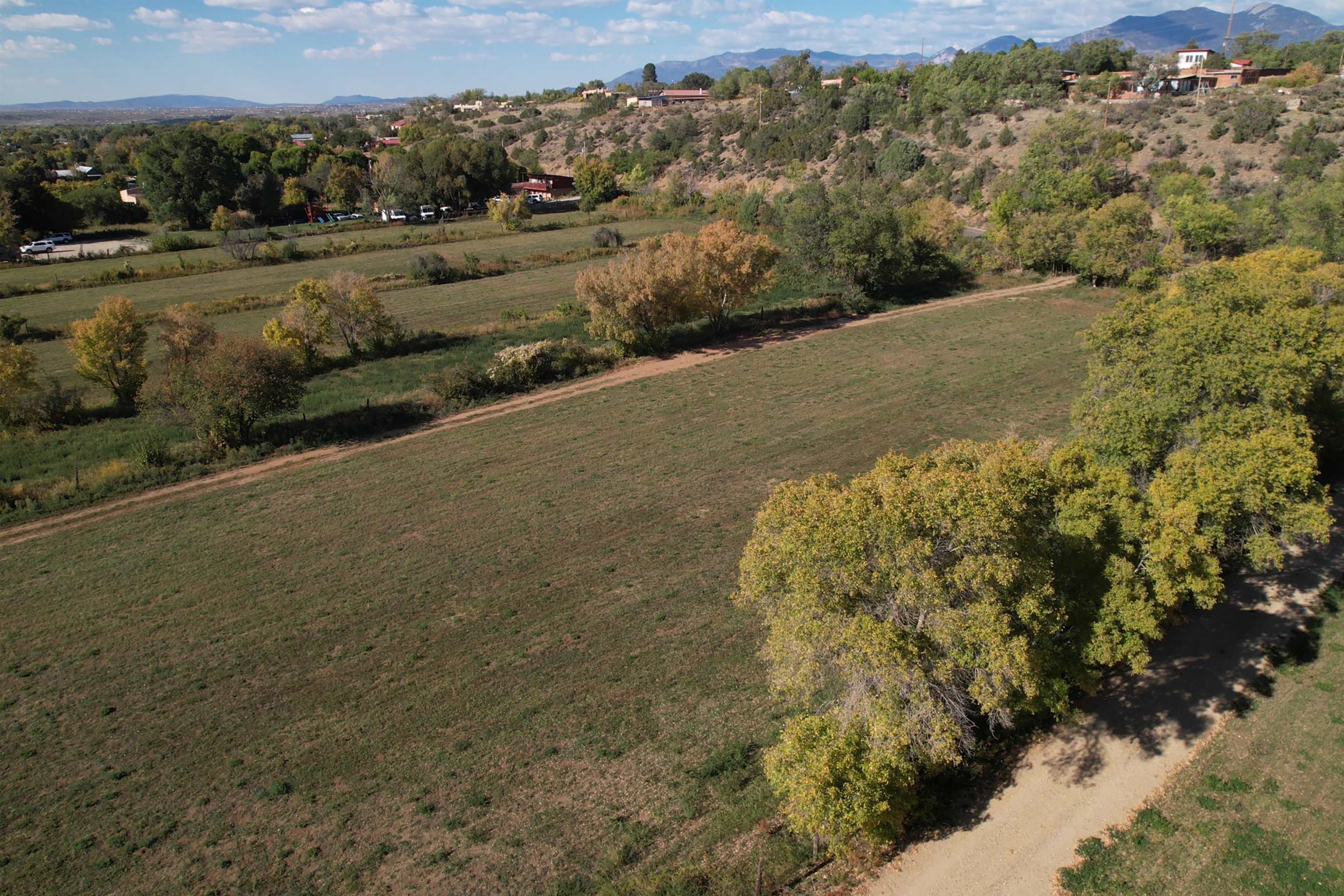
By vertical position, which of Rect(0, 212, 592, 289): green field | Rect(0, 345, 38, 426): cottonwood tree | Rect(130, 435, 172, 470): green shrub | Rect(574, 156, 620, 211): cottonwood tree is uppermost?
Rect(574, 156, 620, 211): cottonwood tree

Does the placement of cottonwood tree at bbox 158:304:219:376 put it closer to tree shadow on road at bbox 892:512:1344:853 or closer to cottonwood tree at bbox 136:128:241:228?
tree shadow on road at bbox 892:512:1344:853

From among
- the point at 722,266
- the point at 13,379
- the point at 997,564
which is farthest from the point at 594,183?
the point at 997,564

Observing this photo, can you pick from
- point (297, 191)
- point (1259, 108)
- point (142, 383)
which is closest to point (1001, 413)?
point (142, 383)

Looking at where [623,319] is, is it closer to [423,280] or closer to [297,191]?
[423,280]

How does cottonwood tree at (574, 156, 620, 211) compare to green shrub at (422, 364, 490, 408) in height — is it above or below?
above

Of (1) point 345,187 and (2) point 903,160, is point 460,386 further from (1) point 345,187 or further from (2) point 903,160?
(1) point 345,187

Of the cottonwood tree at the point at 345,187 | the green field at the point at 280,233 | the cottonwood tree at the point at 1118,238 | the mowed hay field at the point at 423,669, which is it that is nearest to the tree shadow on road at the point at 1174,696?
the mowed hay field at the point at 423,669

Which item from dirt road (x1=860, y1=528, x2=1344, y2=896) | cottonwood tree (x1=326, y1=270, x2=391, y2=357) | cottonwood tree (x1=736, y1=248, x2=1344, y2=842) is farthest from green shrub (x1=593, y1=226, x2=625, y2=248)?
dirt road (x1=860, y1=528, x2=1344, y2=896)

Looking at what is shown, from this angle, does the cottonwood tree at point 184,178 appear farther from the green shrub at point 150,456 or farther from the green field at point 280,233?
the green shrub at point 150,456
